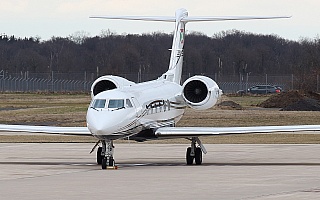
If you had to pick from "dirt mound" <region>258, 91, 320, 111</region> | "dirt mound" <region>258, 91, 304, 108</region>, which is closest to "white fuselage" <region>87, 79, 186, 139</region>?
"dirt mound" <region>258, 91, 320, 111</region>

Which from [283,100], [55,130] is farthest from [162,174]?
[283,100]

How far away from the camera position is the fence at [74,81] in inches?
3927

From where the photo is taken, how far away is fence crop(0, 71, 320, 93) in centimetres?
9975

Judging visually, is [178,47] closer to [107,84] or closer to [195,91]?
[195,91]

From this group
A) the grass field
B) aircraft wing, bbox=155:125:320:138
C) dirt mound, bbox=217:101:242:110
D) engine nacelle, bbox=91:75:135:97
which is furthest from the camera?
dirt mound, bbox=217:101:242:110

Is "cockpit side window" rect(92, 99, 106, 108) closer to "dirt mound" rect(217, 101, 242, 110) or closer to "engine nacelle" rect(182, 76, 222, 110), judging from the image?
"engine nacelle" rect(182, 76, 222, 110)

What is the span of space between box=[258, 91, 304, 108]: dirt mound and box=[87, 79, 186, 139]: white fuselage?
38.3 metres

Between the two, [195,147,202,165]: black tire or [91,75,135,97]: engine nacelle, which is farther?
[91,75,135,97]: engine nacelle

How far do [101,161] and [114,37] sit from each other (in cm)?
11268

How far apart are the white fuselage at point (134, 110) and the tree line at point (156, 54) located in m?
83.9

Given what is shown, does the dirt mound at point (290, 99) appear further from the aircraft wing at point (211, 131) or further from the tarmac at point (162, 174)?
the aircraft wing at point (211, 131)

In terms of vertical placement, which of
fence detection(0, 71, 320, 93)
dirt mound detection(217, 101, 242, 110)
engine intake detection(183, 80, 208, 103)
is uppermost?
fence detection(0, 71, 320, 93)

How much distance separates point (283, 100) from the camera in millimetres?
70125

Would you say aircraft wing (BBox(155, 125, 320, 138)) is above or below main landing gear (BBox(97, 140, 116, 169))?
above
